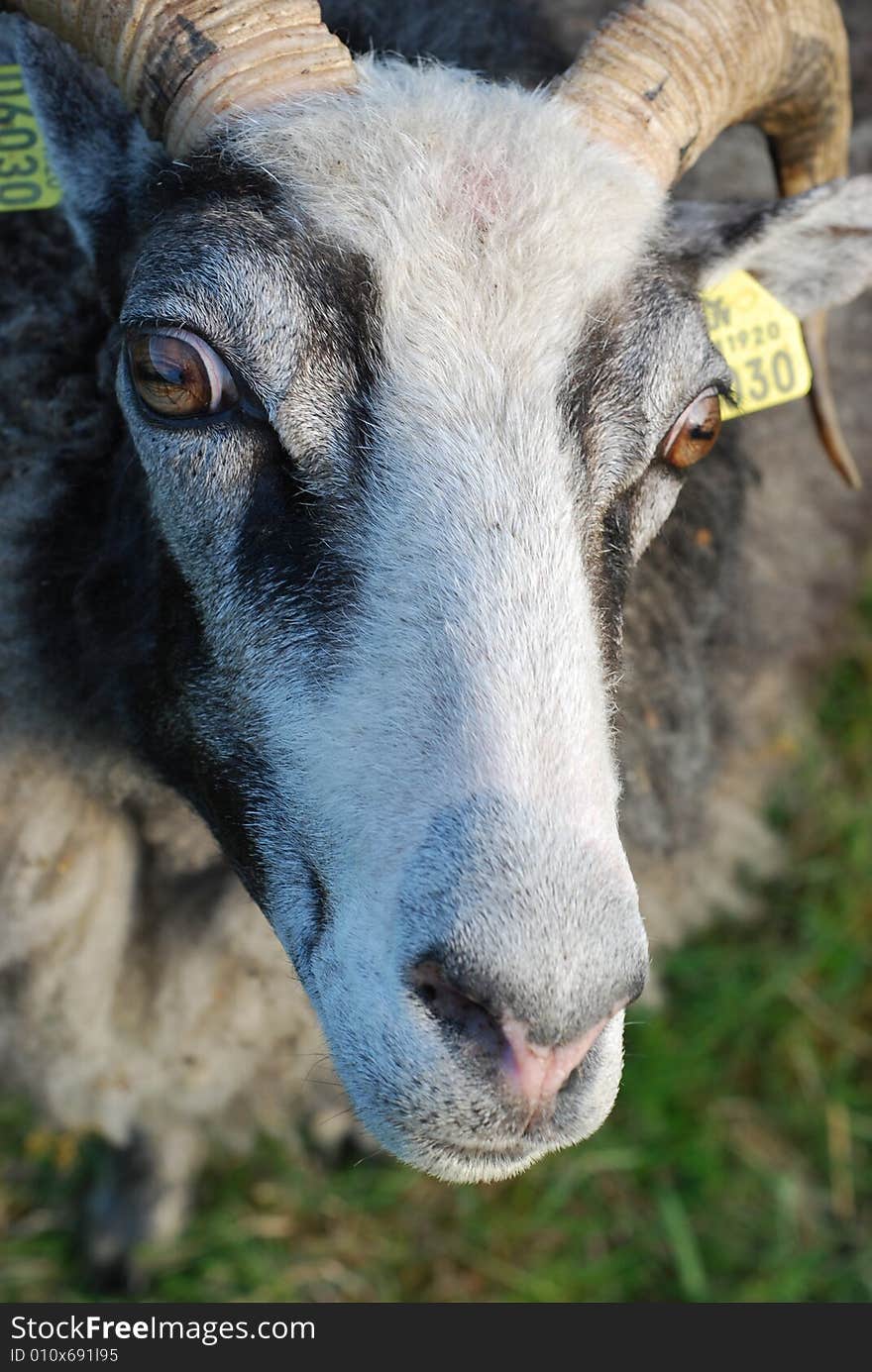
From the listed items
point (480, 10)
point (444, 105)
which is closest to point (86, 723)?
point (444, 105)

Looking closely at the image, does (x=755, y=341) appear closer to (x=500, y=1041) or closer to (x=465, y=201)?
(x=465, y=201)

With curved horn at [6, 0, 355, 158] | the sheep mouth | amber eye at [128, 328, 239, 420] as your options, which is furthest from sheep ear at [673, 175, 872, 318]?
the sheep mouth

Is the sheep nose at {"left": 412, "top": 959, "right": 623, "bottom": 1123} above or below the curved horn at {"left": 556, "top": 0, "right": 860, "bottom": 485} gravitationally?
below

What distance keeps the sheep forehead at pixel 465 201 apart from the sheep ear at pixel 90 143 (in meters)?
0.36

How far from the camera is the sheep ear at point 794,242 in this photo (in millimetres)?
2492

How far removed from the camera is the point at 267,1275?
361cm

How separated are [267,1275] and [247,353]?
111 inches

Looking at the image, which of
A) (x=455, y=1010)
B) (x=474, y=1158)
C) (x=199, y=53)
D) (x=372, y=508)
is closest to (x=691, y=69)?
(x=199, y=53)

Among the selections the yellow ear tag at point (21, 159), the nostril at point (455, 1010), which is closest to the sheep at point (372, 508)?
the nostril at point (455, 1010)

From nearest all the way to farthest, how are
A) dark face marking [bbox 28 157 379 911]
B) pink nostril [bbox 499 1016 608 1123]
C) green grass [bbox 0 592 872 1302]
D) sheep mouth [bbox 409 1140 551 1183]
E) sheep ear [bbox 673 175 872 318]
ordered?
pink nostril [bbox 499 1016 608 1123]
sheep mouth [bbox 409 1140 551 1183]
dark face marking [bbox 28 157 379 911]
sheep ear [bbox 673 175 872 318]
green grass [bbox 0 592 872 1302]

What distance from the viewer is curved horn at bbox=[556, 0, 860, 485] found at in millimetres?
2264

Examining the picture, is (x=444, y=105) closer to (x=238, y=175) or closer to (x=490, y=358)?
(x=238, y=175)

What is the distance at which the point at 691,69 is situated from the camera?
2299mm

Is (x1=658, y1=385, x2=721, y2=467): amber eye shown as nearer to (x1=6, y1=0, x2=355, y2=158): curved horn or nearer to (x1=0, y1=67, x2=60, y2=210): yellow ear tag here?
(x1=6, y1=0, x2=355, y2=158): curved horn
